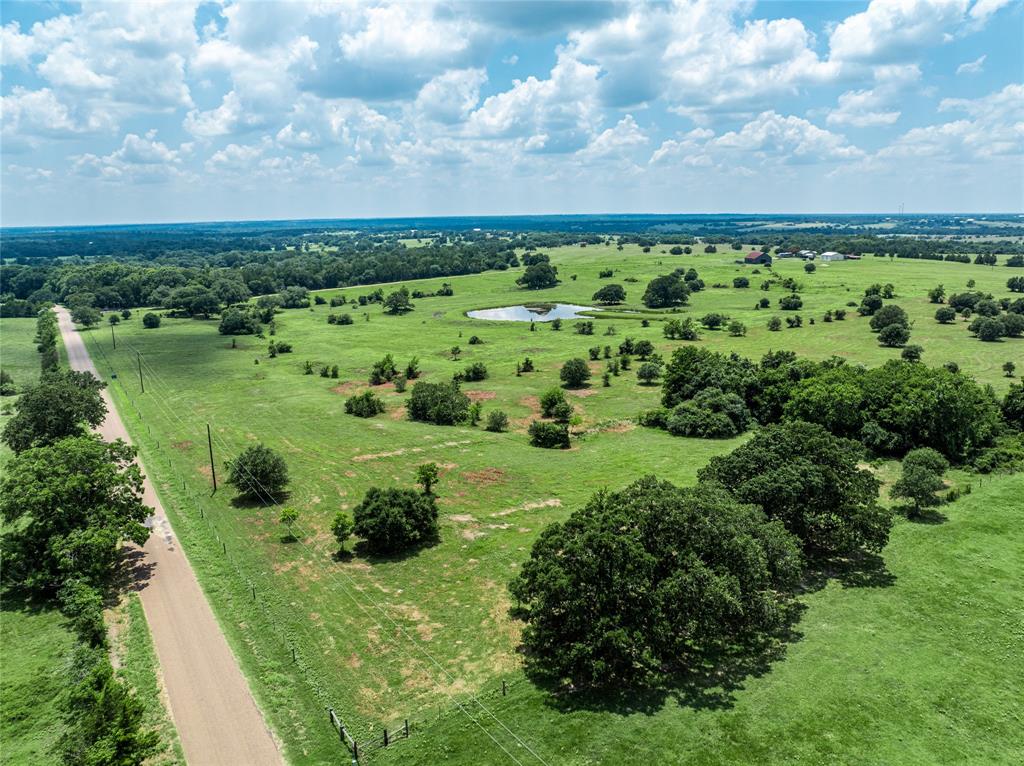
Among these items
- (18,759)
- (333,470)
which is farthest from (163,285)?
(18,759)

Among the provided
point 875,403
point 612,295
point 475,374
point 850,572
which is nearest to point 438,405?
point 475,374

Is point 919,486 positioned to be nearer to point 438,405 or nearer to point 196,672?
point 438,405

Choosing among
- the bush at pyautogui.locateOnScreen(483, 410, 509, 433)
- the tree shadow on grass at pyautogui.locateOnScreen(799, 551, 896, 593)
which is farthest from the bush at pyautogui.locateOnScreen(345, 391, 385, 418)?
the tree shadow on grass at pyautogui.locateOnScreen(799, 551, 896, 593)

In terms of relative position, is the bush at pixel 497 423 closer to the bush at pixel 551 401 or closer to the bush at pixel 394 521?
the bush at pixel 551 401

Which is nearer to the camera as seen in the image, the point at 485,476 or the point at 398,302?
the point at 485,476

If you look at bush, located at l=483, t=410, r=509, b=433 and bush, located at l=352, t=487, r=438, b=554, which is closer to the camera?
bush, located at l=352, t=487, r=438, b=554

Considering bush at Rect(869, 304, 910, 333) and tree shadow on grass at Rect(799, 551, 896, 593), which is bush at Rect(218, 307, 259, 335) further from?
bush at Rect(869, 304, 910, 333)
